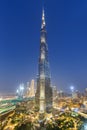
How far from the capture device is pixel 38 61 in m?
134

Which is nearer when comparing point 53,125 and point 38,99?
point 53,125

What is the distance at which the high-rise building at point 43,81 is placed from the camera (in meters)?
116

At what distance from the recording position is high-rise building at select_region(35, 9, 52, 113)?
116 metres

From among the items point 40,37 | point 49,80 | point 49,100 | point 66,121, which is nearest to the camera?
point 66,121

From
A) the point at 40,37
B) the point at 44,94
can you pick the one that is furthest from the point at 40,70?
the point at 40,37

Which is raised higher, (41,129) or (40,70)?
(40,70)

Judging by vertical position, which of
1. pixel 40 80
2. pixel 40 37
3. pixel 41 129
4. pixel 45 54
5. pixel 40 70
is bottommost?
pixel 41 129

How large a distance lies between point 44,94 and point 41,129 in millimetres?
80651

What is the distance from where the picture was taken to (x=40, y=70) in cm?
13000

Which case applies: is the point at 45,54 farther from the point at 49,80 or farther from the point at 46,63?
the point at 49,80

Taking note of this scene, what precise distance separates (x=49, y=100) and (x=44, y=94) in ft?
18.3

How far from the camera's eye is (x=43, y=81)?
406 feet

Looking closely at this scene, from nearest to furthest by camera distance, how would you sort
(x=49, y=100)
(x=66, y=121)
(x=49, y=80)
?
(x=66, y=121)
(x=49, y=100)
(x=49, y=80)

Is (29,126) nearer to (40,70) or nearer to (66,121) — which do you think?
(66,121)
